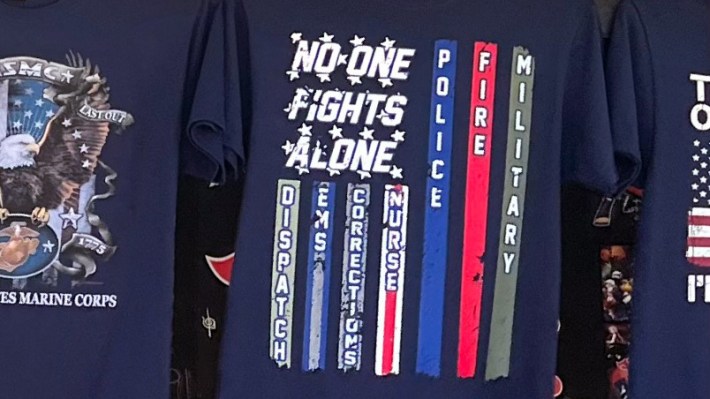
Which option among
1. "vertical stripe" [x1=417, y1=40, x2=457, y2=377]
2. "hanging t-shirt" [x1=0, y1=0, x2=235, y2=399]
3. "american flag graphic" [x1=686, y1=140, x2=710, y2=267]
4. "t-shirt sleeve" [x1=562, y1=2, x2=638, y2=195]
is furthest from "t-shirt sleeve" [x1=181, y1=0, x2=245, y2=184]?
"american flag graphic" [x1=686, y1=140, x2=710, y2=267]

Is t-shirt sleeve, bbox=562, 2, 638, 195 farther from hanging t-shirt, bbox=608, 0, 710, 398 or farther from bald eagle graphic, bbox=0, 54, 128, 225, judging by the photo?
bald eagle graphic, bbox=0, 54, 128, 225

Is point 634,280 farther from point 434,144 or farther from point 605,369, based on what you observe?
point 434,144

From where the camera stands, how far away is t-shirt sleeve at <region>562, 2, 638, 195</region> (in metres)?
1.14

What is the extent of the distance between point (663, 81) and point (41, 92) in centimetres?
73

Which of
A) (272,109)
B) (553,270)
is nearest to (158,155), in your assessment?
(272,109)

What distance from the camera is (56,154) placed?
3.65 ft

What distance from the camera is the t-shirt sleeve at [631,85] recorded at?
45.5 inches

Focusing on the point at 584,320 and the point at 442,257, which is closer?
the point at 442,257

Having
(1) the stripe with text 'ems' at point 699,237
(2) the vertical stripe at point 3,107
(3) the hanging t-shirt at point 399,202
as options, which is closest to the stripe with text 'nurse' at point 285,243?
(3) the hanging t-shirt at point 399,202

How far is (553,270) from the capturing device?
3.79 feet

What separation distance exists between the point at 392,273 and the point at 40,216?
0.41m

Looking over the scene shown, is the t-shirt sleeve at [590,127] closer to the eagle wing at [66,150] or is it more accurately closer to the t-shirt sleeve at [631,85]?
the t-shirt sleeve at [631,85]

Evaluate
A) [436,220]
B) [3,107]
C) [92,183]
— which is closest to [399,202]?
[436,220]

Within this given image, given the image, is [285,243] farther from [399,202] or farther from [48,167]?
[48,167]
